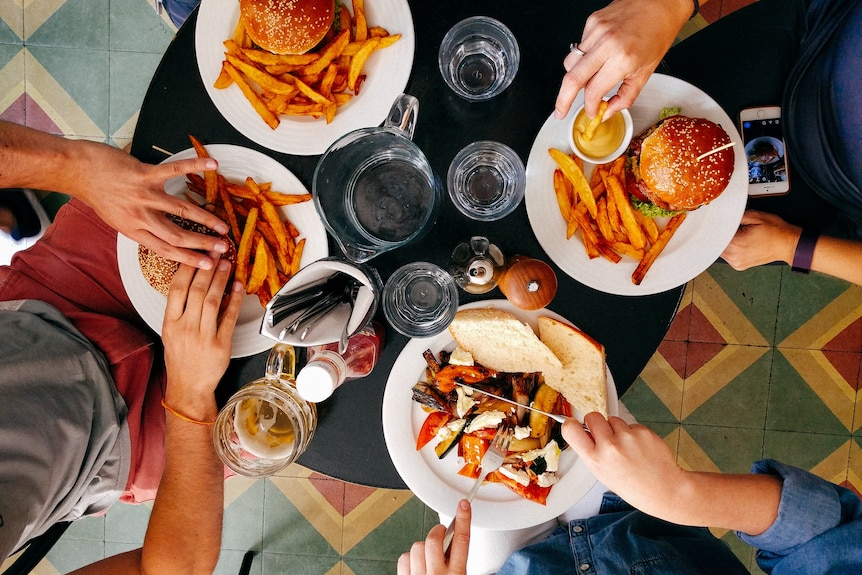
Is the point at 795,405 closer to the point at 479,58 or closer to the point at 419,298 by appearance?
the point at 419,298

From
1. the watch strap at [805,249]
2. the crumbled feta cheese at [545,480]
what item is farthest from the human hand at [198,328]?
the watch strap at [805,249]

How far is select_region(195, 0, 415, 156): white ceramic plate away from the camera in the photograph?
1533 mm

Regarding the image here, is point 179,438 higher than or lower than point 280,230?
lower

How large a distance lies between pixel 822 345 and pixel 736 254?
1323mm

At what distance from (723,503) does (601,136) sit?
0.99 meters

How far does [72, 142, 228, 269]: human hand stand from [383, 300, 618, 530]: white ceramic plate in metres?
0.61

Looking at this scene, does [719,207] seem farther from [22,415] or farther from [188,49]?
[22,415]

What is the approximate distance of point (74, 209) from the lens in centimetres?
180

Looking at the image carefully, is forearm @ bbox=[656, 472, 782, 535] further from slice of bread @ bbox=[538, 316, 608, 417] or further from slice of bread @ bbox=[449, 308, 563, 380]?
slice of bread @ bbox=[449, 308, 563, 380]

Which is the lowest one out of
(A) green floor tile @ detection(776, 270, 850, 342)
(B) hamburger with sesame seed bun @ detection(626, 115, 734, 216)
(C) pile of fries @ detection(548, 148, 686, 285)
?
(A) green floor tile @ detection(776, 270, 850, 342)

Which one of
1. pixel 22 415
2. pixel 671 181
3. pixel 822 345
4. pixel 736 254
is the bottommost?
pixel 822 345

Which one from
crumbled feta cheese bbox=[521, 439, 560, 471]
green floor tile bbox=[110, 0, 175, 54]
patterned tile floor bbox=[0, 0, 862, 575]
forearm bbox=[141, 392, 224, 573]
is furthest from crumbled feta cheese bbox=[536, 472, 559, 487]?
green floor tile bbox=[110, 0, 175, 54]

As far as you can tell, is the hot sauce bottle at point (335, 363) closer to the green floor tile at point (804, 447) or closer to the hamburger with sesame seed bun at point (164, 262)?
the hamburger with sesame seed bun at point (164, 262)

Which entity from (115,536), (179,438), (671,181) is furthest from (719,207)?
(115,536)
